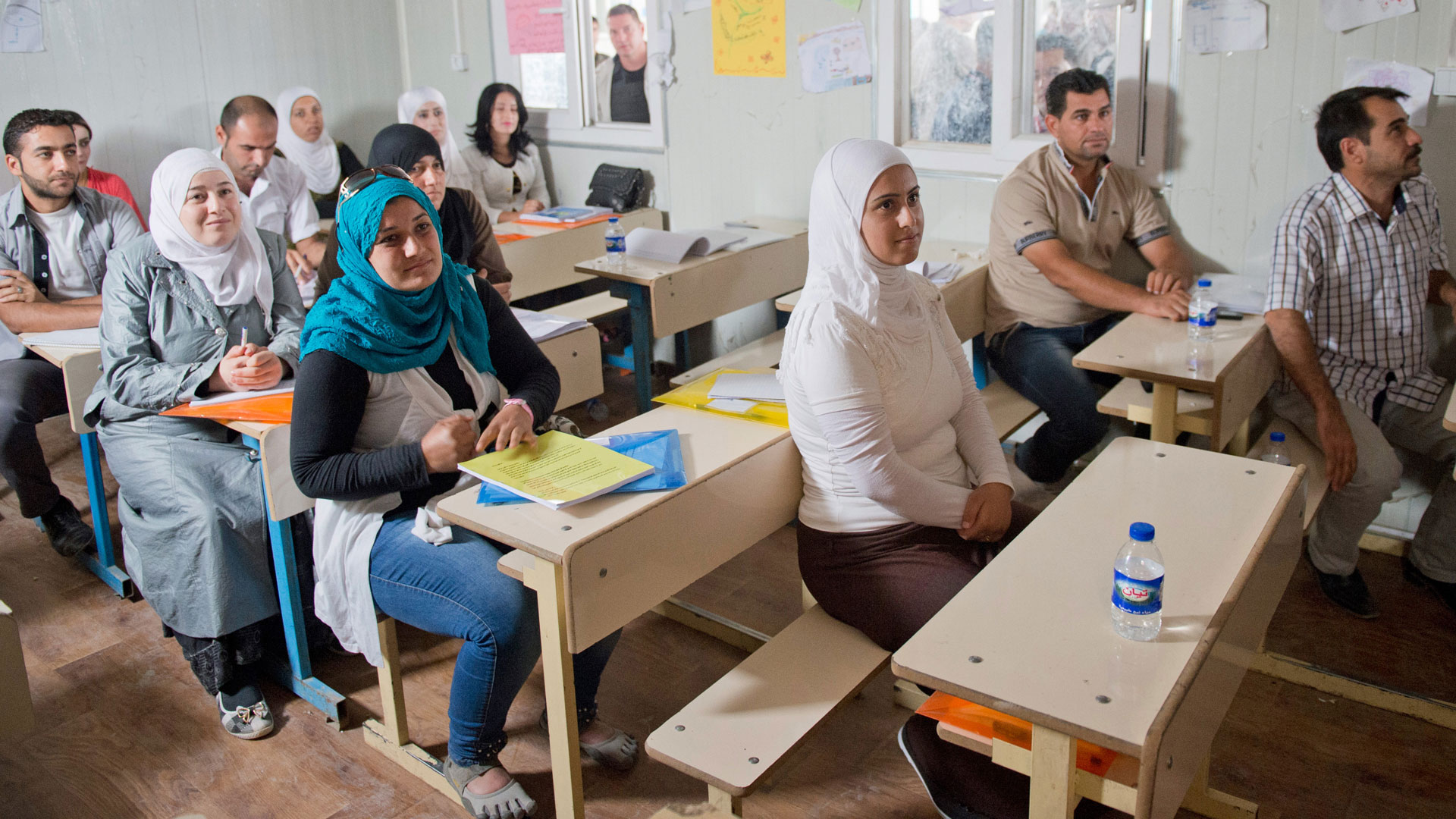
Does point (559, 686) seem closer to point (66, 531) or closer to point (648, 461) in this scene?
point (648, 461)

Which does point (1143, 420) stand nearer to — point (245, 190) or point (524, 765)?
point (524, 765)

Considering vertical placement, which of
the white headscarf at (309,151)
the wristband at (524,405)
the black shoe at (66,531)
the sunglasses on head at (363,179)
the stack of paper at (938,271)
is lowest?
the black shoe at (66,531)

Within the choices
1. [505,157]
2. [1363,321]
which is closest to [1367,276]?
[1363,321]

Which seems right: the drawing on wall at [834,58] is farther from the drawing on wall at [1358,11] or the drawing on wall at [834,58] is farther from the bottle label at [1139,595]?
the bottle label at [1139,595]

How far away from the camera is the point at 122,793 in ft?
7.22

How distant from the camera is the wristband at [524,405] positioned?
2047 millimetres

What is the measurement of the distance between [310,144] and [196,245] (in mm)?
2434

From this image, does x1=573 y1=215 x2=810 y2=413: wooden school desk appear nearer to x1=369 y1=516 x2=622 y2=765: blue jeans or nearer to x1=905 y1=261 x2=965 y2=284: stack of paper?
x1=905 y1=261 x2=965 y2=284: stack of paper

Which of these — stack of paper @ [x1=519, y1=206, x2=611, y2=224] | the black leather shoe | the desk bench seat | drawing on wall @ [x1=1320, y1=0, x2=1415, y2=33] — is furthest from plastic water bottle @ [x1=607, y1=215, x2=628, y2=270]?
the black leather shoe

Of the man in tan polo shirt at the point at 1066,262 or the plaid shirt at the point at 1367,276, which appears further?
the man in tan polo shirt at the point at 1066,262

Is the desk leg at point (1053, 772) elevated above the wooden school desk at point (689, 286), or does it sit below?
below

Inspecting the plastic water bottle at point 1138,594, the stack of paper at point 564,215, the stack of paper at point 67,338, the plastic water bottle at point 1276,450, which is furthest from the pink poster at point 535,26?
the plastic water bottle at point 1138,594

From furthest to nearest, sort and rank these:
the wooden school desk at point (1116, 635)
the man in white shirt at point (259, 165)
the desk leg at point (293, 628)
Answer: the man in white shirt at point (259, 165) < the desk leg at point (293, 628) < the wooden school desk at point (1116, 635)

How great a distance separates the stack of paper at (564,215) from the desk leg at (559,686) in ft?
8.42
